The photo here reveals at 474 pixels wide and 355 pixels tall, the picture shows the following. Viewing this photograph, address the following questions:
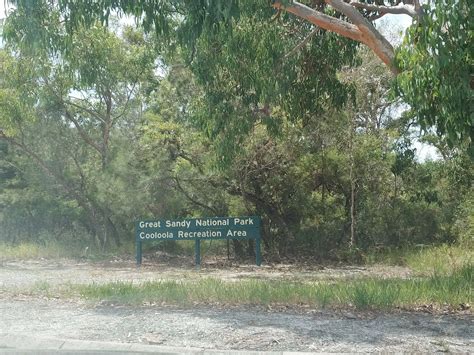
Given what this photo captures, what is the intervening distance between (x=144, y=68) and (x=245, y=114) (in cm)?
840

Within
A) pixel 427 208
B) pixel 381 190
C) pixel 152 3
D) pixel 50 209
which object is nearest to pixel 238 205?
pixel 381 190

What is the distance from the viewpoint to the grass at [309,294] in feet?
33.1

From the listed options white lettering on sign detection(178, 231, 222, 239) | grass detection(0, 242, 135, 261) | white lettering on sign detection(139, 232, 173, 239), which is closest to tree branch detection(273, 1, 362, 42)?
white lettering on sign detection(178, 231, 222, 239)

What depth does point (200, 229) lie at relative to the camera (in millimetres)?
18844

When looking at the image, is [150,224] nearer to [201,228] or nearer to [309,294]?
[201,228]

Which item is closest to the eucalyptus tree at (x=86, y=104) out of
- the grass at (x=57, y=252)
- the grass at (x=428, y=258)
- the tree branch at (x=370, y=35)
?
the grass at (x=57, y=252)

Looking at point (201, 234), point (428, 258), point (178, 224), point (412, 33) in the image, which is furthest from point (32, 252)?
point (412, 33)

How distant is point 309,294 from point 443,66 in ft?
14.4

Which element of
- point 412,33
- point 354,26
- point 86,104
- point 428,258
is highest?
point 86,104

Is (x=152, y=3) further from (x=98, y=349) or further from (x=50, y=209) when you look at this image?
(x=50, y=209)

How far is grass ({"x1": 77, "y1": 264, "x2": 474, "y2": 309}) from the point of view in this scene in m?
10.1

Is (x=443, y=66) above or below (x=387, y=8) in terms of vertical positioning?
below

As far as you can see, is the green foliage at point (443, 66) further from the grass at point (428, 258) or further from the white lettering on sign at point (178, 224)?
the white lettering on sign at point (178, 224)

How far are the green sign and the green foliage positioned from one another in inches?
366
